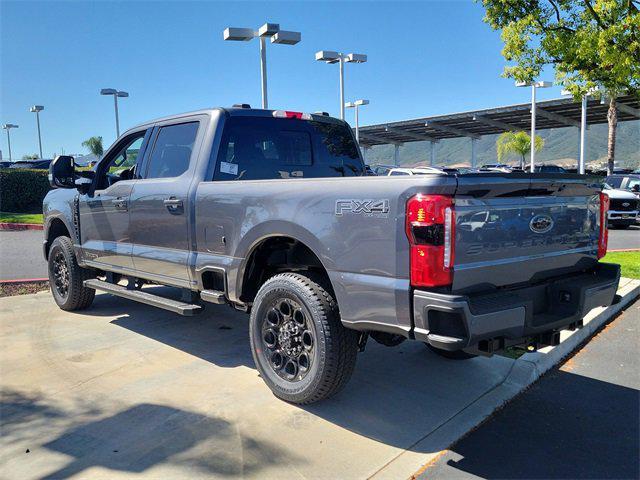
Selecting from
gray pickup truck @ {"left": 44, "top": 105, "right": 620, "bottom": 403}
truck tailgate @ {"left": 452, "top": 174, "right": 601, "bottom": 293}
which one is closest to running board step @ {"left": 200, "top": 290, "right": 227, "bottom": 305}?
gray pickup truck @ {"left": 44, "top": 105, "right": 620, "bottom": 403}

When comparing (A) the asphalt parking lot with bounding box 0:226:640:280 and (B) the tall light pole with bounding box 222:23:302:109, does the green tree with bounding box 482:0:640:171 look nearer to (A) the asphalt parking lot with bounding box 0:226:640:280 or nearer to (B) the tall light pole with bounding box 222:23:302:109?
(A) the asphalt parking lot with bounding box 0:226:640:280

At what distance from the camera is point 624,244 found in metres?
13.3

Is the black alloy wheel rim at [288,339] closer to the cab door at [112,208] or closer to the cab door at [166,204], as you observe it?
the cab door at [166,204]

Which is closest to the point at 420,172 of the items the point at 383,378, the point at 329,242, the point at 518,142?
the point at 329,242

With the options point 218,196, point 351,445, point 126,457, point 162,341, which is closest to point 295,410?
point 351,445

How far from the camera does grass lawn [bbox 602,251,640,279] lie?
816cm

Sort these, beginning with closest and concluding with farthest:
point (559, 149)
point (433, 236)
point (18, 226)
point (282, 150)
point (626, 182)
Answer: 1. point (433, 236)
2. point (282, 150)
3. point (18, 226)
4. point (626, 182)
5. point (559, 149)

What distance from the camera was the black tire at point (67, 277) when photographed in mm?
6227

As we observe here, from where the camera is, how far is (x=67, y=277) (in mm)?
6395

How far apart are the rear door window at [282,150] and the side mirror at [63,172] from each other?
7.62ft

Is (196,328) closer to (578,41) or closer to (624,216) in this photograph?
(578,41)

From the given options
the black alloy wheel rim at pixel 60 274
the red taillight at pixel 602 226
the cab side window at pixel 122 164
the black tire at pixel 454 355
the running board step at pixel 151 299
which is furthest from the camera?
the black alloy wheel rim at pixel 60 274

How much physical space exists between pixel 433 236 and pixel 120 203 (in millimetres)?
3610

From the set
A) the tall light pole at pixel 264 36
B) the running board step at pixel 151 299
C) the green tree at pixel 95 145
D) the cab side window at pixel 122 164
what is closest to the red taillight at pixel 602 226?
the running board step at pixel 151 299
